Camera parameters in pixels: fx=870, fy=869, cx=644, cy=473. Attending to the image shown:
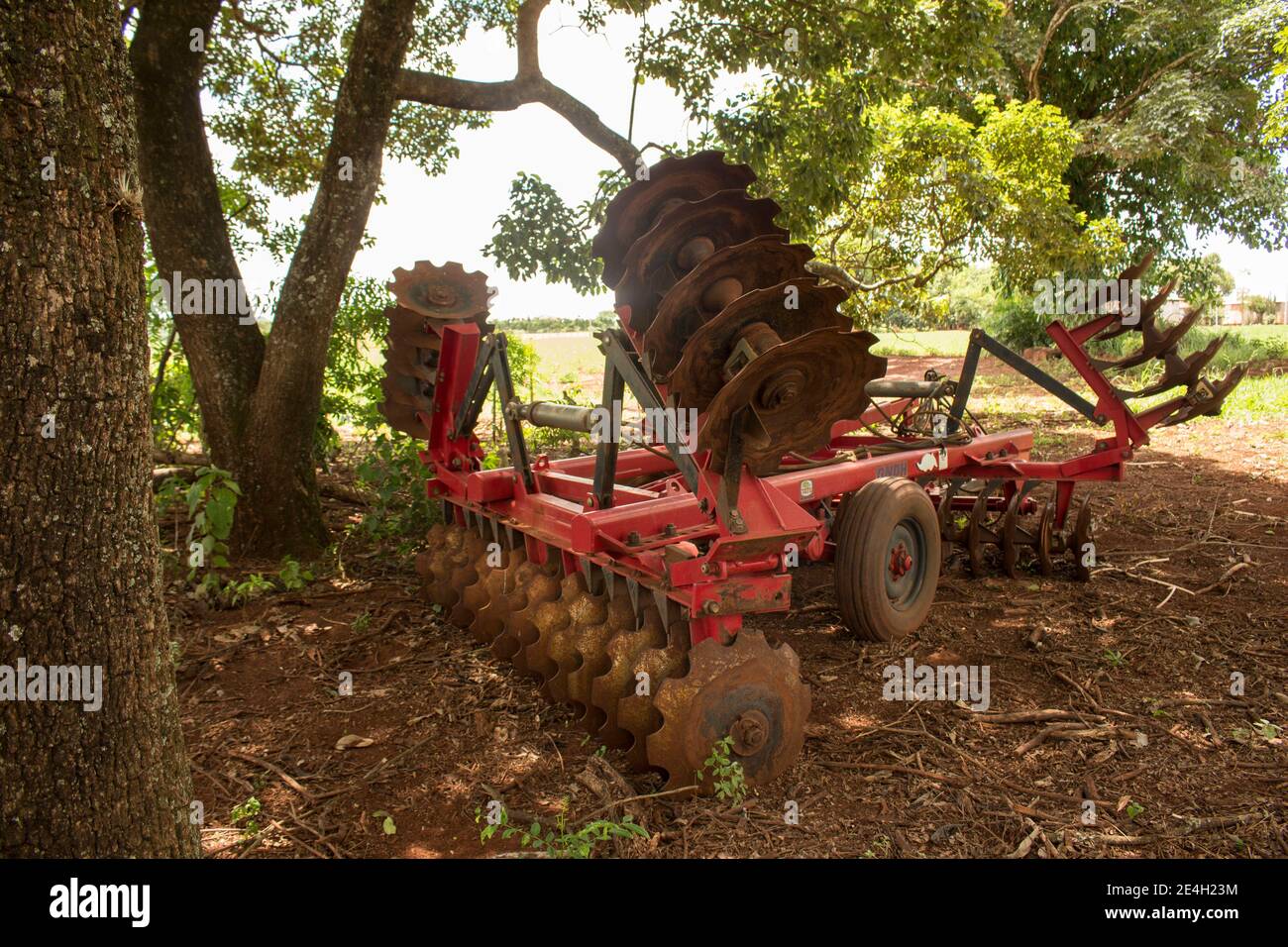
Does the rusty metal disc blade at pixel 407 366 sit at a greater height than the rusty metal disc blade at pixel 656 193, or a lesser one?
lesser

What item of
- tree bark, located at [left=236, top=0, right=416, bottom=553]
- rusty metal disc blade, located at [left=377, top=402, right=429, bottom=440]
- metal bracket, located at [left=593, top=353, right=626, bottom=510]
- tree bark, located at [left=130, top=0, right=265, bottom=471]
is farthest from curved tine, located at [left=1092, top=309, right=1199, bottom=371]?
tree bark, located at [left=130, top=0, right=265, bottom=471]

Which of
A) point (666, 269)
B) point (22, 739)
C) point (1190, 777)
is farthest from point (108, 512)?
point (1190, 777)

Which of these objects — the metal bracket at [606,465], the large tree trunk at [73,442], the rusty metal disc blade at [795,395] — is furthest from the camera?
the metal bracket at [606,465]

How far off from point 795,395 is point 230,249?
477cm

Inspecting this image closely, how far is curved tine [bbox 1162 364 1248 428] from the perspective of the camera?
5.88 metres

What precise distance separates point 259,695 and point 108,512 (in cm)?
252

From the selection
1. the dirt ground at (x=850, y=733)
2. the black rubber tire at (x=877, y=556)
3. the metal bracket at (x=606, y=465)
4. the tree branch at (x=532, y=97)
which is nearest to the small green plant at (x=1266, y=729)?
the dirt ground at (x=850, y=733)

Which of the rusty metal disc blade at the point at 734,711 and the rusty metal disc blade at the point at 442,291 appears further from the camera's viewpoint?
the rusty metal disc blade at the point at 442,291

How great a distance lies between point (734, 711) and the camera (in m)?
3.24

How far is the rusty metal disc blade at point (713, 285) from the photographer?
11.0 feet

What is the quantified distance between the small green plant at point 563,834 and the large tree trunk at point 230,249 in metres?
3.71

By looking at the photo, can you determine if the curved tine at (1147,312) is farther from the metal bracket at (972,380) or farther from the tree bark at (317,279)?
the tree bark at (317,279)

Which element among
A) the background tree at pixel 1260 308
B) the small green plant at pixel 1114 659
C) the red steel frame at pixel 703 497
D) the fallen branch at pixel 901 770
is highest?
the background tree at pixel 1260 308

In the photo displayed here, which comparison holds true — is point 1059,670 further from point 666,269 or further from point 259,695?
point 259,695
